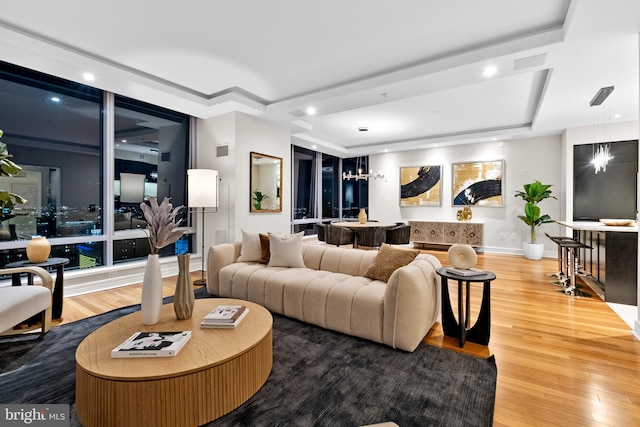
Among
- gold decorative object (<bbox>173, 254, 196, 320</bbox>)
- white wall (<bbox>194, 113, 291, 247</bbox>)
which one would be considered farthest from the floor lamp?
gold decorative object (<bbox>173, 254, 196, 320</bbox>)

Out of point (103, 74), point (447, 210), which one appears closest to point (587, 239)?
point (447, 210)

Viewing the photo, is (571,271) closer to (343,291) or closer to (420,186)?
(343,291)

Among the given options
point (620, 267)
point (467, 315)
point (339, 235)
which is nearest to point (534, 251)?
point (620, 267)

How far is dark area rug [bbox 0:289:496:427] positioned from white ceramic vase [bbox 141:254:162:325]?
577 millimetres

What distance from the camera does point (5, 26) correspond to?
2748mm

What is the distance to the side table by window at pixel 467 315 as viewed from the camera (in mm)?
2449

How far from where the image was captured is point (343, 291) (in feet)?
8.67

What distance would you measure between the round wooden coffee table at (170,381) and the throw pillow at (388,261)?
1.41m

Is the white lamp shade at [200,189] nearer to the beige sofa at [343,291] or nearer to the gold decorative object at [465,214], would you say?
the beige sofa at [343,291]

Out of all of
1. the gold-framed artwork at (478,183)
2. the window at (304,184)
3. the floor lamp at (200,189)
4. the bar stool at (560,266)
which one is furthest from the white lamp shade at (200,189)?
the gold-framed artwork at (478,183)

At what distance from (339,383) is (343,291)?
32.3 inches

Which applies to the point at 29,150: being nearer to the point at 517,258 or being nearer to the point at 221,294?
the point at 221,294

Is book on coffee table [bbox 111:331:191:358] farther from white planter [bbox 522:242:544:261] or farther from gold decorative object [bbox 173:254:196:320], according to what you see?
white planter [bbox 522:242:544:261]

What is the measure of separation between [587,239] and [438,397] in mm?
3933
